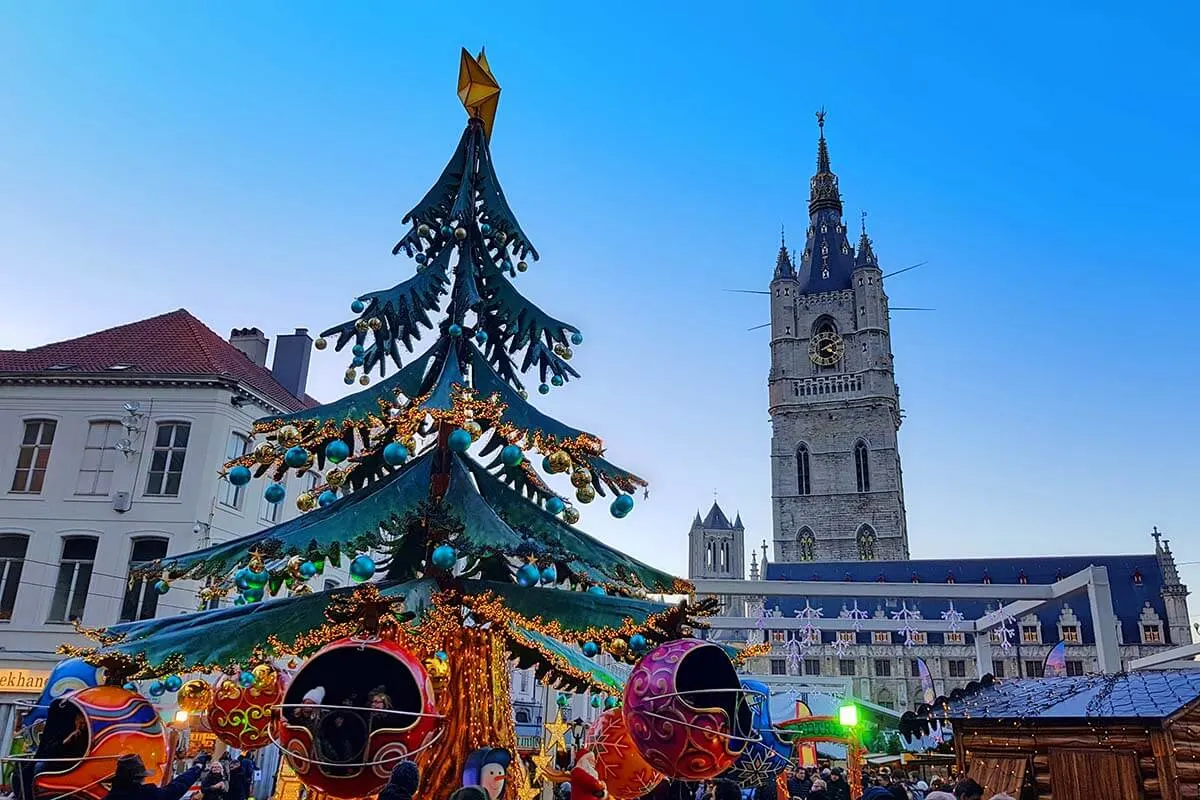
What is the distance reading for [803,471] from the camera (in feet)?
272

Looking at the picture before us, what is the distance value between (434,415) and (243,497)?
17.6 m

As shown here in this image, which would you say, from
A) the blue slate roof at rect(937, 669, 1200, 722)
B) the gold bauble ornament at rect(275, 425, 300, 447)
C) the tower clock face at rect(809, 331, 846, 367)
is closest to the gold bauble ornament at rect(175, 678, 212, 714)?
the gold bauble ornament at rect(275, 425, 300, 447)

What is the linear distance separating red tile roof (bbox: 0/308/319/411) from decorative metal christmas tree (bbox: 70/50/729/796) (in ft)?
49.1

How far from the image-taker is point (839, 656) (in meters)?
61.6

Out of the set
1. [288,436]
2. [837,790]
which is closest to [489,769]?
[288,436]

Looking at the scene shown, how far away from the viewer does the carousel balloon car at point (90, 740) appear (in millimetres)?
5570

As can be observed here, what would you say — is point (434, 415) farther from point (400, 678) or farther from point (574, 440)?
point (400, 678)

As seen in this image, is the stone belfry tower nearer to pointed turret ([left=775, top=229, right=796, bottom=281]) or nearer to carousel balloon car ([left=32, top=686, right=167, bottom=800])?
pointed turret ([left=775, top=229, right=796, bottom=281])

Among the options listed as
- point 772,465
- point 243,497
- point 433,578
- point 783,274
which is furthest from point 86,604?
point 783,274

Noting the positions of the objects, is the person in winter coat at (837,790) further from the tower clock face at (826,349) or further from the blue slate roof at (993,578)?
the tower clock face at (826,349)

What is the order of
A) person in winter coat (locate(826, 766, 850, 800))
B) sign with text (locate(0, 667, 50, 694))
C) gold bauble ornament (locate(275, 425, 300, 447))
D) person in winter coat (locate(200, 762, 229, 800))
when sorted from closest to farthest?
gold bauble ornament (locate(275, 425, 300, 447))
person in winter coat (locate(200, 762, 229, 800))
person in winter coat (locate(826, 766, 850, 800))
sign with text (locate(0, 667, 50, 694))

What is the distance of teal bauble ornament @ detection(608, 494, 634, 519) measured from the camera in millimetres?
7355

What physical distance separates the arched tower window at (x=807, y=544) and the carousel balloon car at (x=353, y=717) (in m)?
77.9

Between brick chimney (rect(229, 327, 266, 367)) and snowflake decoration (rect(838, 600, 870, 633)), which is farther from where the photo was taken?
snowflake decoration (rect(838, 600, 870, 633))
